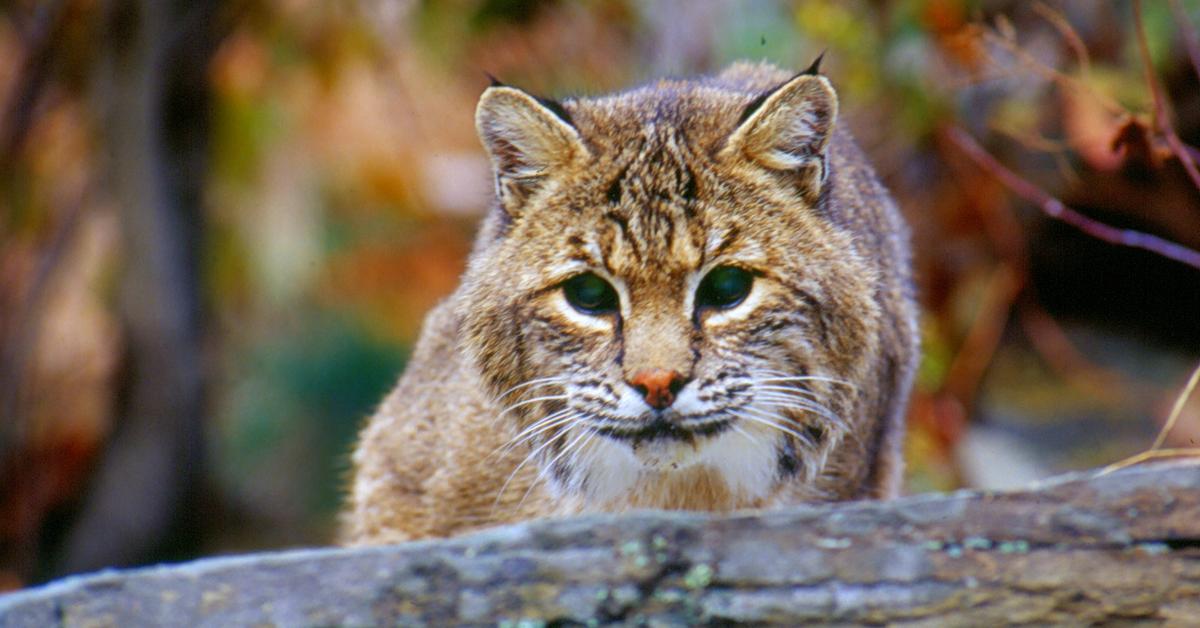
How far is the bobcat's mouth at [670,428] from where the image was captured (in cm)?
379

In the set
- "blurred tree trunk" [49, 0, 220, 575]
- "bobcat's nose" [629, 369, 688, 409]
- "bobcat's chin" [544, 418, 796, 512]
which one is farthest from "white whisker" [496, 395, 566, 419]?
"blurred tree trunk" [49, 0, 220, 575]

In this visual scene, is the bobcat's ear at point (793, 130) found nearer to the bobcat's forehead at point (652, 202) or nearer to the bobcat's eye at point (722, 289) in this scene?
the bobcat's forehead at point (652, 202)

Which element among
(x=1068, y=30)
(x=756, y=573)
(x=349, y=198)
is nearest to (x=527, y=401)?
(x=756, y=573)

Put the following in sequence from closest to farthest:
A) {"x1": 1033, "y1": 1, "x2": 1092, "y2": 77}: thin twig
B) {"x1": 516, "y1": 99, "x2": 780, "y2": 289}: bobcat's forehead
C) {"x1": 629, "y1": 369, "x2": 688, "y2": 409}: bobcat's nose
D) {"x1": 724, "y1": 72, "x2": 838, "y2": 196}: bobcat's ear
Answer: {"x1": 629, "y1": 369, "x2": 688, "y2": 409}: bobcat's nose < {"x1": 516, "y1": 99, "x2": 780, "y2": 289}: bobcat's forehead < {"x1": 724, "y1": 72, "x2": 838, "y2": 196}: bobcat's ear < {"x1": 1033, "y1": 1, "x2": 1092, "y2": 77}: thin twig

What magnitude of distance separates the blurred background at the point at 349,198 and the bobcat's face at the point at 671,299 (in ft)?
12.1

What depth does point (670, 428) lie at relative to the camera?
3.82 m

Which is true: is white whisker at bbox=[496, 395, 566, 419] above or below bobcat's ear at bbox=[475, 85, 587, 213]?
below

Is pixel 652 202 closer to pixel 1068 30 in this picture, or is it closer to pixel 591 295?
pixel 591 295

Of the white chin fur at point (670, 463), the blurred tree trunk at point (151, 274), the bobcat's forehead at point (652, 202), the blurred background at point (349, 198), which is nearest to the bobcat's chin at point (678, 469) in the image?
the white chin fur at point (670, 463)

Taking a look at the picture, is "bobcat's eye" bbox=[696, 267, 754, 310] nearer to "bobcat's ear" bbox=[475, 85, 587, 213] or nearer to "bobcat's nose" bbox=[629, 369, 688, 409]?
"bobcat's nose" bbox=[629, 369, 688, 409]

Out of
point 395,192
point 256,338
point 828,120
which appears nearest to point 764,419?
point 828,120

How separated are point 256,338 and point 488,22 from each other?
516 centimetres

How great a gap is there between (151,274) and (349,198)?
2.50m

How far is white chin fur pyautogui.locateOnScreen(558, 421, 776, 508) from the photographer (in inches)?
154
